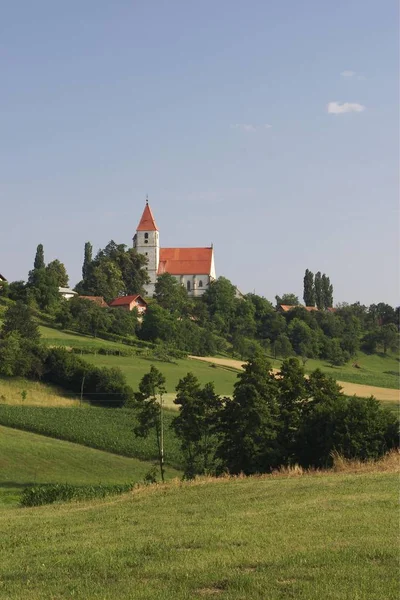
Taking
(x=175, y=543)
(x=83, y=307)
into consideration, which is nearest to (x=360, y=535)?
(x=175, y=543)

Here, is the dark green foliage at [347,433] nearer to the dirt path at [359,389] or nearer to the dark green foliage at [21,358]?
the dirt path at [359,389]

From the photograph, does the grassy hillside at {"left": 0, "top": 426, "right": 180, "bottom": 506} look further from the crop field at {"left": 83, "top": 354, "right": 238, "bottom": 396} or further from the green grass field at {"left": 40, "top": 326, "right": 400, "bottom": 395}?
the crop field at {"left": 83, "top": 354, "right": 238, "bottom": 396}

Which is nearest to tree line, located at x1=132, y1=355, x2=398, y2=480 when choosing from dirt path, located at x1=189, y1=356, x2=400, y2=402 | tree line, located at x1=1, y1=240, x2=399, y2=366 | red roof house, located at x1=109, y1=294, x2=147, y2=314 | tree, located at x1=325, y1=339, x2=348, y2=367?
dirt path, located at x1=189, y1=356, x2=400, y2=402

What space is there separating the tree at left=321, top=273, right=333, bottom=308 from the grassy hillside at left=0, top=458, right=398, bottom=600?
568 ft

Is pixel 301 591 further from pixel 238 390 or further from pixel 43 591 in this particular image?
pixel 238 390

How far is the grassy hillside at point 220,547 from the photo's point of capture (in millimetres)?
12477

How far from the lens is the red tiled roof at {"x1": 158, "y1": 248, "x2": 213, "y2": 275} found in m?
174

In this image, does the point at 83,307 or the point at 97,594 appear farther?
the point at 83,307

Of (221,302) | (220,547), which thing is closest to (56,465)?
(220,547)

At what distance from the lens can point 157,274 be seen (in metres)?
169

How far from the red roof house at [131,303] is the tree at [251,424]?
9103cm

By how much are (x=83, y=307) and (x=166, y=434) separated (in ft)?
183

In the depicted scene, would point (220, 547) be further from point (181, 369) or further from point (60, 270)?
point (60, 270)

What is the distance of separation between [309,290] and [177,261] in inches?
1396
